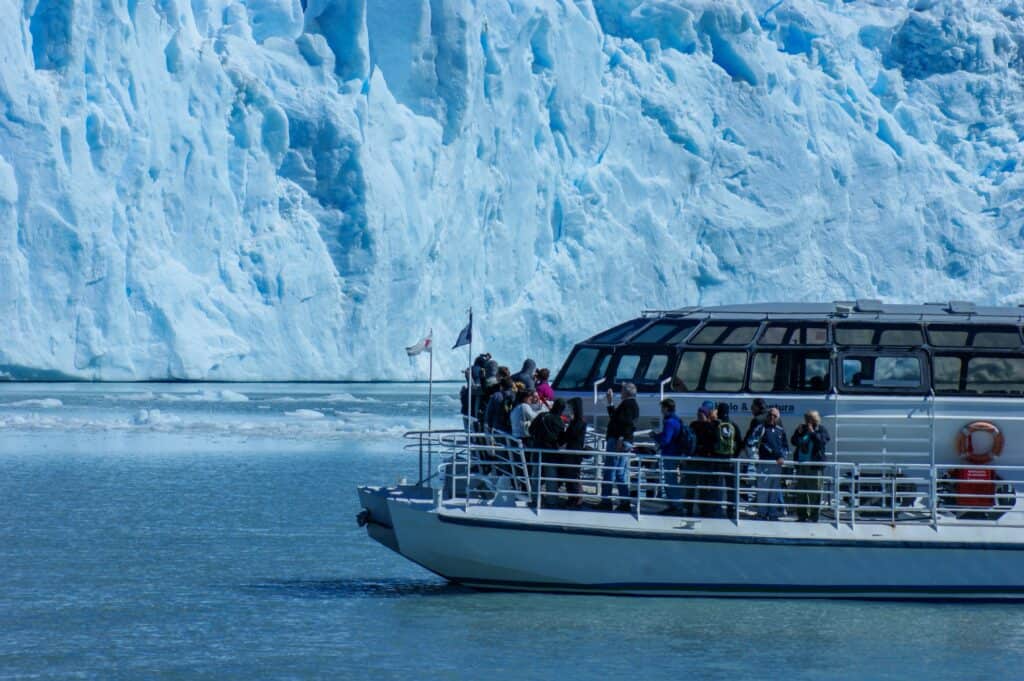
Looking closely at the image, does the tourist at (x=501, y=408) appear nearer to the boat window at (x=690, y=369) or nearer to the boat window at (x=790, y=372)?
the boat window at (x=690, y=369)

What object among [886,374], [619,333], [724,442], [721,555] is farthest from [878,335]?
[721,555]

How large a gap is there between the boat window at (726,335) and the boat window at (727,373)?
0.14 meters

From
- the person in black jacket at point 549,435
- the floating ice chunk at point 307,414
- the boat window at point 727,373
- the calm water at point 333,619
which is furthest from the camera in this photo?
the floating ice chunk at point 307,414

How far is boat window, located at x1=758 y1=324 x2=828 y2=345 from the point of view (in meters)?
13.5

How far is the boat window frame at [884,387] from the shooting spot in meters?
13.3

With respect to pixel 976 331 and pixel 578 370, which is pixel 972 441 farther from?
pixel 578 370

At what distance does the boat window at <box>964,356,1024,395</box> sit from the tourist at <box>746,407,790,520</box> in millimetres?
1827

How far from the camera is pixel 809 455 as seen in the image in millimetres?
12617

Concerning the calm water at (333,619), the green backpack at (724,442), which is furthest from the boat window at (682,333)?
the calm water at (333,619)

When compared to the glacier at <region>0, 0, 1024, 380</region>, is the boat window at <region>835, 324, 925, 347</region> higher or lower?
lower

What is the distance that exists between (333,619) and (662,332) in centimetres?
378

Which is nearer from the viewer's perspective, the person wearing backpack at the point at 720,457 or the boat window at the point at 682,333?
the person wearing backpack at the point at 720,457

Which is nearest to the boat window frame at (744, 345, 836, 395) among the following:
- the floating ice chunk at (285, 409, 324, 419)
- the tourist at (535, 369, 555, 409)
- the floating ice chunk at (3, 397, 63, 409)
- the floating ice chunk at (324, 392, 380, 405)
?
the tourist at (535, 369, 555, 409)

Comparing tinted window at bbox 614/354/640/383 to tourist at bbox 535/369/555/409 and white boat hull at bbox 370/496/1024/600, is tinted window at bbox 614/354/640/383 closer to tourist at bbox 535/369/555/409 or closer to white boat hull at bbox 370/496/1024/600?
tourist at bbox 535/369/555/409
